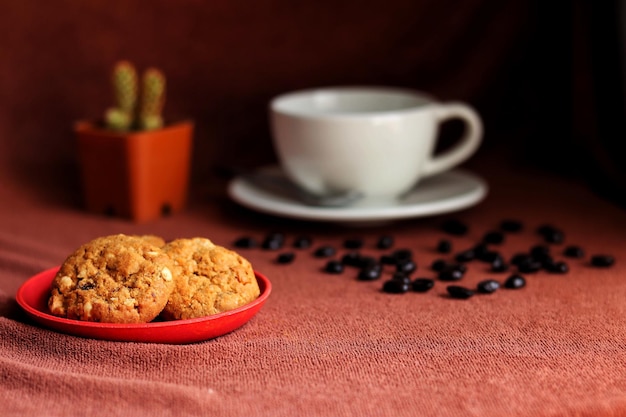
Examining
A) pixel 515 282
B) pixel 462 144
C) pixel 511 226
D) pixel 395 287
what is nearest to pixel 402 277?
pixel 395 287

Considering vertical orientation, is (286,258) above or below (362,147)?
below

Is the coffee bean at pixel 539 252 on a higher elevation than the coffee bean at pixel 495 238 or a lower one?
higher

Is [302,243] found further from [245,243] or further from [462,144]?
[462,144]

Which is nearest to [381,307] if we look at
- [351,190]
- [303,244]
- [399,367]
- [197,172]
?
[399,367]

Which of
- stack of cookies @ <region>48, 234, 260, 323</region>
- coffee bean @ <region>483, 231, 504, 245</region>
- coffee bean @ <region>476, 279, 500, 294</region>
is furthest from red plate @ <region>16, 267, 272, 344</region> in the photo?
coffee bean @ <region>483, 231, 504, 245</region>

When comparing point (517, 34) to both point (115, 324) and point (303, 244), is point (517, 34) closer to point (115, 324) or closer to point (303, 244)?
point (303, 244)

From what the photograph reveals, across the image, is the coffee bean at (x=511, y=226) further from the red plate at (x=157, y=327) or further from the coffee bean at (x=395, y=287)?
the red plate at (x=157, y=327)

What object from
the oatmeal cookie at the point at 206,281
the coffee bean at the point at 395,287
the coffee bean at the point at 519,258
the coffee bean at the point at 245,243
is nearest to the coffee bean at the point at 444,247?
the coffee bean at the point at 519,258
